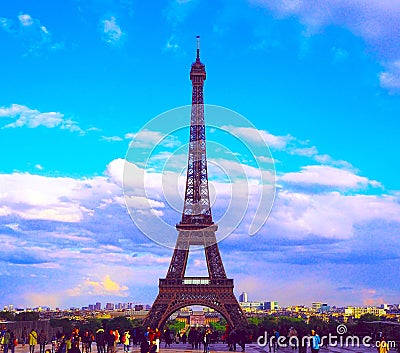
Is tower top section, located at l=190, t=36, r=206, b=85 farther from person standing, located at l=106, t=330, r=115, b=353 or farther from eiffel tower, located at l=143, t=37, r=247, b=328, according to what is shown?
person standing, located at l=106, t=330, r=115, b=353

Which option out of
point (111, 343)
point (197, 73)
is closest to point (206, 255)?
point (197, 73)

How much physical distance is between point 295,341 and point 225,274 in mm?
52014

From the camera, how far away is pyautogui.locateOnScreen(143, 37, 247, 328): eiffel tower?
280 feet

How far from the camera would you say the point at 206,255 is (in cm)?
9050

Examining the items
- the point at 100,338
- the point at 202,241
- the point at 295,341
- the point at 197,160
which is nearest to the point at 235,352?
the point at 295,341

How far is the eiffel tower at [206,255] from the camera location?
85312 mm

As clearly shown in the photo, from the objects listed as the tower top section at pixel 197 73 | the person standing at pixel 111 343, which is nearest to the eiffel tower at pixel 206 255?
the tower top section at pixel 197 73

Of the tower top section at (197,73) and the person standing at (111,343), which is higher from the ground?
the tower top section at (197,73)

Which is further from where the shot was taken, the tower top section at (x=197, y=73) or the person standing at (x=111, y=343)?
the tower top section at (x=197, y=73)

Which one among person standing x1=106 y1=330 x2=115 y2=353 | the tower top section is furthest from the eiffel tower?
person standing x1=106 y1=330 x2=115 y2=353

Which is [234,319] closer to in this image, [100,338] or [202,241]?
[202,241]

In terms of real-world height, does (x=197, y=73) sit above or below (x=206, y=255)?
above

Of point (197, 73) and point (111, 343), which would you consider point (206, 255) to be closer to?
point (197, 73)

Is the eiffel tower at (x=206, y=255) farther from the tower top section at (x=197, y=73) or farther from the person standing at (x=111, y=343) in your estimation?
the person standing at (x=111, y=343)
